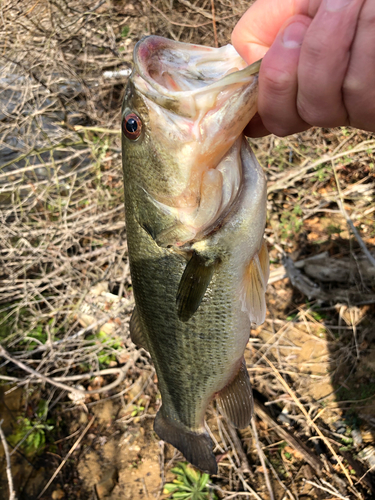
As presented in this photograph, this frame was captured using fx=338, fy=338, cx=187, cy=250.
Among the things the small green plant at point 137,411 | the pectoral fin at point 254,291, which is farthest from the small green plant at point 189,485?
the pectoral fin at point 254,291

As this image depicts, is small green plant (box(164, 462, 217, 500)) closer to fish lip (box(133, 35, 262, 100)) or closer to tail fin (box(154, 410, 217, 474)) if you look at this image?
tail fin (box(154, 410, 217, 474))

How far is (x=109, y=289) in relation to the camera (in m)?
4.60

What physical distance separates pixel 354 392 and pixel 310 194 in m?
2.51

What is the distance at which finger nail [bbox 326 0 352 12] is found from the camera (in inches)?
33.6

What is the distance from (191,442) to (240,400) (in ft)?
1.53

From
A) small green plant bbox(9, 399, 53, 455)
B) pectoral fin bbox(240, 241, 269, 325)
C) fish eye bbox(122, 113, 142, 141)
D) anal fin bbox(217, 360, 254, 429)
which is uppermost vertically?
fish eye bbox(122, 113, 142, 141)

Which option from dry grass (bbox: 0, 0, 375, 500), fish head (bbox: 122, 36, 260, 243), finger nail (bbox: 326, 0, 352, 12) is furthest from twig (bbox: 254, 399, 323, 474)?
finger nail (bbox: 326, 0, 352, 12)

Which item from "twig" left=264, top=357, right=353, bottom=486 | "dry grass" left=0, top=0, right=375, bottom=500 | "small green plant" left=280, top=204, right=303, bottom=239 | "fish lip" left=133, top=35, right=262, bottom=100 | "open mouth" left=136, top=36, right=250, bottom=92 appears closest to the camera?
"fish lip" left=133, top=35, right=262, bottom=100

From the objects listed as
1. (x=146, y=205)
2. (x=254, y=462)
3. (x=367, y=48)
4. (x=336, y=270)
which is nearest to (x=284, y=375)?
(x=254, y=462)

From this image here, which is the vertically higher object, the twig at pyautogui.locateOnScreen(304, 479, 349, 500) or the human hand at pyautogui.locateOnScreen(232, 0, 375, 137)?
the human hand at pyautogui.locateOnScreen(232, 0, 375, 137)

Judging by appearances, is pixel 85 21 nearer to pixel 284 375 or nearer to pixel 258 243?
pixel 258 243

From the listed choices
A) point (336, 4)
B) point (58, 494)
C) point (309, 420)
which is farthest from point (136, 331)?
point (58, 494)

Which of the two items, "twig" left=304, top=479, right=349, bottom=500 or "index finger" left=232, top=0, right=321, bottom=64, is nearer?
"index finger" left=232, top=0, right=321, bottom=64

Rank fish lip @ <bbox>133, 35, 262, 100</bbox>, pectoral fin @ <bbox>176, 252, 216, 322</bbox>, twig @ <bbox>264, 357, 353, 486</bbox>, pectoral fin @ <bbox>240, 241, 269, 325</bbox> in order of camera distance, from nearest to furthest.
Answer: fish lip @ <bbox>133, 35, 262, 100</bbox> → pectoral fin @ <bbox>176, 252, 216, 322</bbox> → pectoral fin @ <bbox>240, 241, 269, 325</bbox> → twig @ <bbox>264, 357, 353, 486</bbox>
